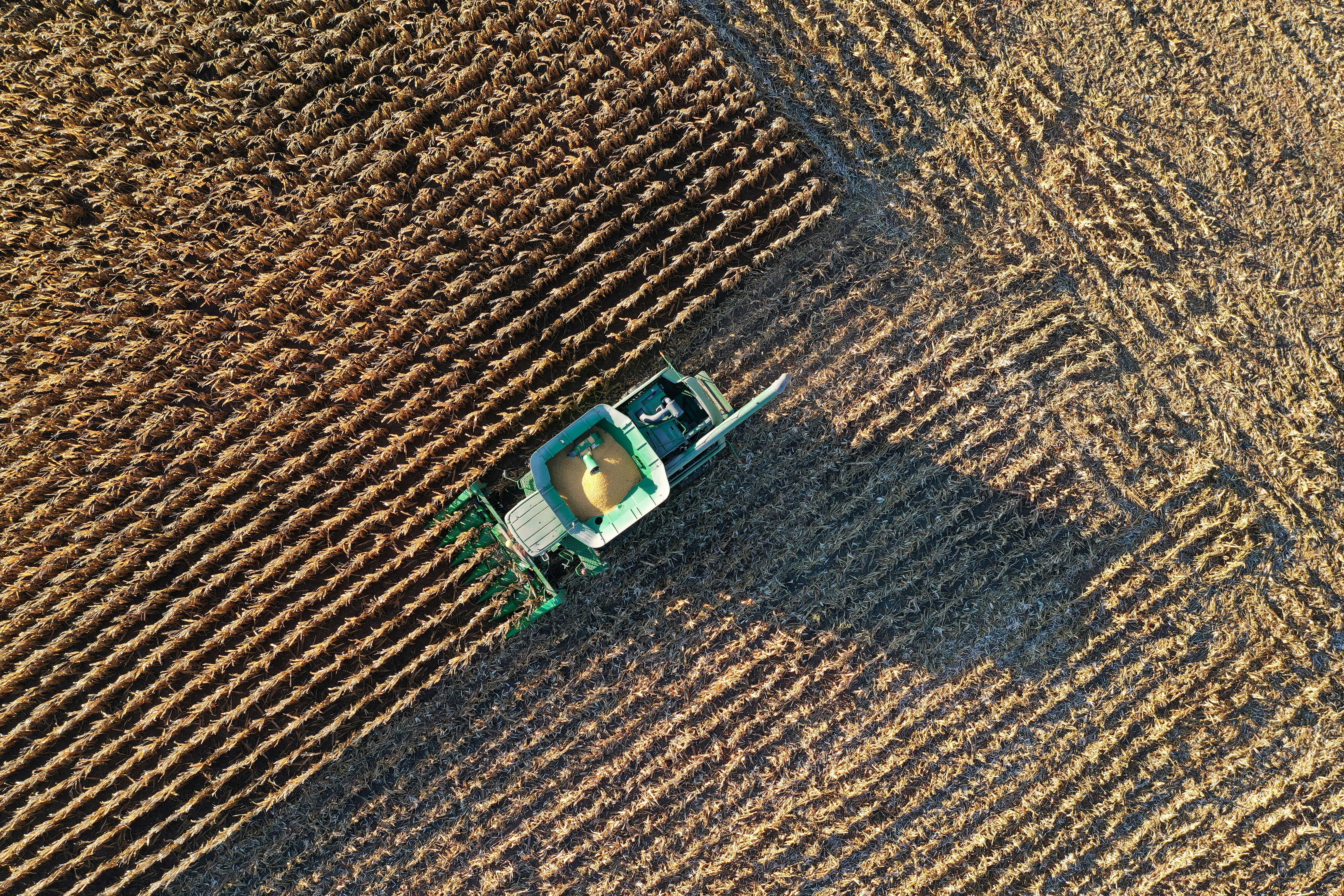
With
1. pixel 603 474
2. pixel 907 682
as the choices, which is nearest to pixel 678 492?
pixel 603 474

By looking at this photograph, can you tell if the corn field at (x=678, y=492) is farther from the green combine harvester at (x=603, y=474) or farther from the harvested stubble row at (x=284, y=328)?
the green combine harvester at (x=603, y=474)

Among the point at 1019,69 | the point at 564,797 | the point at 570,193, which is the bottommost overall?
the point at 564,797

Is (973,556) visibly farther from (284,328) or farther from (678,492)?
(284,328)

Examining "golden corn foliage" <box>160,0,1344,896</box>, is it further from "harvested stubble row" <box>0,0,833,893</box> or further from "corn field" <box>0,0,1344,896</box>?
"harvested stubble row" <box>0,0,833,893</box>

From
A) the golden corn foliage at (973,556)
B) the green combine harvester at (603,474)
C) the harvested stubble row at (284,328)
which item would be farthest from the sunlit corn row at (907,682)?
the harvested stubble row at (284,328)

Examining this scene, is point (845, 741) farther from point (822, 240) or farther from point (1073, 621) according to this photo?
point (822, 240)

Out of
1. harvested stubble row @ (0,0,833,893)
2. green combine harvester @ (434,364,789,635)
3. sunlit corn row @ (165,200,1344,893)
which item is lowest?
sunlit corn row @ (165,200,1344,893)

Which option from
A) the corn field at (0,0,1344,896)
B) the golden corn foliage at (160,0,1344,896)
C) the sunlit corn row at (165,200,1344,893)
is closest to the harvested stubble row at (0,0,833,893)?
the corn field at (0,0,1344,896)

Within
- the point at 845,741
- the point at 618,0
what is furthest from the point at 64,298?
the point at 845,741
